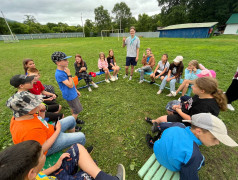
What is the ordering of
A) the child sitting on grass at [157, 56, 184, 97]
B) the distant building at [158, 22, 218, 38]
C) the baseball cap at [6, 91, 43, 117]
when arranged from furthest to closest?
the distant building at [158, 22, 218, 38] < the child sitting on grass at [157, 56, 184, 97] < the baseball cap at [6, 91, 43, 117]

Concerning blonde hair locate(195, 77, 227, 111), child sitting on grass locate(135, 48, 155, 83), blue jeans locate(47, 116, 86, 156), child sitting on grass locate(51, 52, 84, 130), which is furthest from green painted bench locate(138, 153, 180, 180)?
child sitting on grass locate(135, 48, 155, 83)

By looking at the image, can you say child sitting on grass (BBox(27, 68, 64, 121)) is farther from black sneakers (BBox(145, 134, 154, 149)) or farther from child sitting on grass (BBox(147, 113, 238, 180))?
child sitting on grass (BBox(147, 113, 238, 180))

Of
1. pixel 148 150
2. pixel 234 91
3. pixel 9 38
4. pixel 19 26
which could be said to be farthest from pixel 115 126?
pixel 19 26

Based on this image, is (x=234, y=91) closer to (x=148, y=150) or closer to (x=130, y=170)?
(x=148, y=150)

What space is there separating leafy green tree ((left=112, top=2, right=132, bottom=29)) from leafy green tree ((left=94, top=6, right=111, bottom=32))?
568 centimetres

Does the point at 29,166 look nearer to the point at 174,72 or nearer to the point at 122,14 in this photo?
the point at 174,72

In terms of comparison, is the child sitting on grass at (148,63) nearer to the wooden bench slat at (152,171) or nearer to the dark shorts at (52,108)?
the dark shorts at (52,108)

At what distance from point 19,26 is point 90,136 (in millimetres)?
66999

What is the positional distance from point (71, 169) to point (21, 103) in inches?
46.1

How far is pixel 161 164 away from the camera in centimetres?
184

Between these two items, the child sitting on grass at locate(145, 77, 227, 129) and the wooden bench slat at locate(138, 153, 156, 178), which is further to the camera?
the child sitting on grass at locate(145, 77, 227, 129)

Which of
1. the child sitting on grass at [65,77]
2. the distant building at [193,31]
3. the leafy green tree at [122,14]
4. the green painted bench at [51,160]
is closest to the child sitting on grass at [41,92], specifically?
the child sitting on grass at [65,77]

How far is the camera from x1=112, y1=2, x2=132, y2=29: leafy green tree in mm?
63094

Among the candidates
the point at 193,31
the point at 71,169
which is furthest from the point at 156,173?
the point at 193,31
